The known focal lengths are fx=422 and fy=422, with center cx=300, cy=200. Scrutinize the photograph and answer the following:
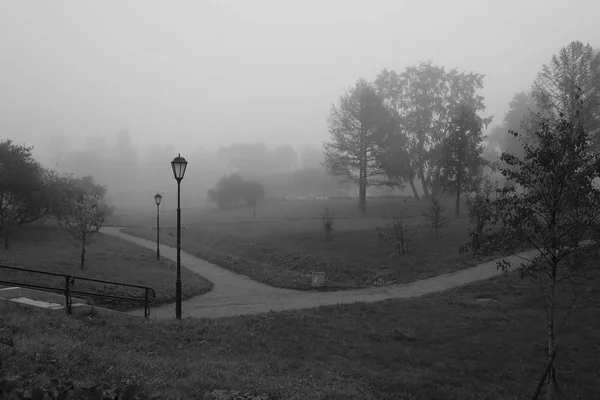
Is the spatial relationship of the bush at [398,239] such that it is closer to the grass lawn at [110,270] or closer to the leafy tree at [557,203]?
the grass lawn at [110,270]

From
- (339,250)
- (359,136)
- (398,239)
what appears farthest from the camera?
(359,136)

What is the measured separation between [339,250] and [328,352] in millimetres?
16645

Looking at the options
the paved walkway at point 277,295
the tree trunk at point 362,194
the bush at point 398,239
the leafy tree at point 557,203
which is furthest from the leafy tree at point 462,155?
the leafy tree at point 557,203

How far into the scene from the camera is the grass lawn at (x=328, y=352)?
6367mm

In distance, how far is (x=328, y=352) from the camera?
10148 millimetres

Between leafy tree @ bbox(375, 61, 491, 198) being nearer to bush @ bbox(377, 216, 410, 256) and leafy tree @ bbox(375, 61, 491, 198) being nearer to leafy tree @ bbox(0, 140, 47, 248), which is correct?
bush @ bbox(377, 216, 410, 256)

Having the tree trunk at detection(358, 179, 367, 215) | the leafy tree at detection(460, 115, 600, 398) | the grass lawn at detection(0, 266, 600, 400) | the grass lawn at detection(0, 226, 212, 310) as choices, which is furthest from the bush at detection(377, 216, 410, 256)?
the tree trunk at detection(358, 179, 367, 215)

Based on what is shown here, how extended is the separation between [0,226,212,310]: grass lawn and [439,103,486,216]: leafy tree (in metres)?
21.7

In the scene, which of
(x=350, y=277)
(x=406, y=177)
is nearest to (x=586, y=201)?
(x=350, y=277)

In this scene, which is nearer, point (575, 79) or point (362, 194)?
point (575, 79)

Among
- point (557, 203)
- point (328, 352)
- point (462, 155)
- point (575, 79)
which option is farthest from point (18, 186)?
point (575, 79)

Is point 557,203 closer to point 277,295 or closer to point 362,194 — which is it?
point 277,295

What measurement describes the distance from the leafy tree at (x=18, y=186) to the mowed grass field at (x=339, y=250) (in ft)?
36.9

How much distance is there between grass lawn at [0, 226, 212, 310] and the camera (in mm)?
17000
